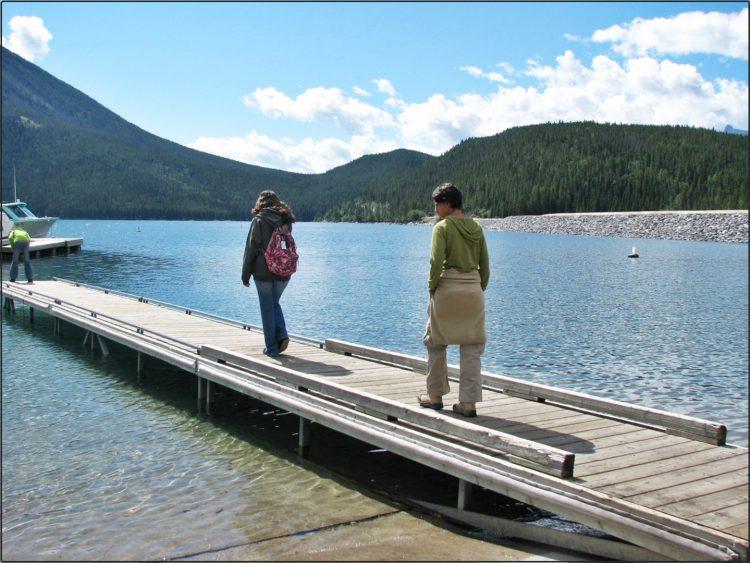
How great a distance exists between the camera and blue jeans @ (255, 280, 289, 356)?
33.9 ft

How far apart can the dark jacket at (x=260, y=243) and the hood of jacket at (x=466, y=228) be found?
3.71 m

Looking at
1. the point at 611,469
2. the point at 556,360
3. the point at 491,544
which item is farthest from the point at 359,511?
the point at 556,360

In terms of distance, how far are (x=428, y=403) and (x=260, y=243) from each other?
370 cm

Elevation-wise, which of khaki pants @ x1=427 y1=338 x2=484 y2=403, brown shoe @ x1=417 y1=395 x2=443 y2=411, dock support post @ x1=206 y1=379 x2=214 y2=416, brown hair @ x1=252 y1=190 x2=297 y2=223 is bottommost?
dock support post @ x1=206 y1=379 x2=214 y2=416

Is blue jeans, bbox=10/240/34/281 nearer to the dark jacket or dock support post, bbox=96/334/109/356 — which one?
dock support post, bbox=96/334/109/356

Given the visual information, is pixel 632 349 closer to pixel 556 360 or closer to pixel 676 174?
pixel 556 360

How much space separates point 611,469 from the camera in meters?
6.11

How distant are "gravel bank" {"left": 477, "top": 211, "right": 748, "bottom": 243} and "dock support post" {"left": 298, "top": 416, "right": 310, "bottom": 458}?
9727 cm

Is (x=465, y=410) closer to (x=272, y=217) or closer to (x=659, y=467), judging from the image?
(x=659, y=467)

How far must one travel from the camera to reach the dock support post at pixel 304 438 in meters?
9.16

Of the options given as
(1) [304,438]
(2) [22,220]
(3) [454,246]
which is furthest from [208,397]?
(2) [22,220]

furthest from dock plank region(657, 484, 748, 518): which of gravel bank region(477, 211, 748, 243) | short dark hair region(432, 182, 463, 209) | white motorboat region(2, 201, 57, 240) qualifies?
gravel bank region(477, 211, 748, 243)

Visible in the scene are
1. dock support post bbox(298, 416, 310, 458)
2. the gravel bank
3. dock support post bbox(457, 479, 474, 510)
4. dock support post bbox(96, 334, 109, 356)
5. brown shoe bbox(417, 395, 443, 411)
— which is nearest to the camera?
dock support post bbox(457, 479, 474, 510)

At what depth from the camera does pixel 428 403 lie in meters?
7.81
